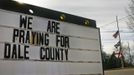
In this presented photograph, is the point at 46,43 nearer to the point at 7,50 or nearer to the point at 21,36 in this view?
the point at 21,36

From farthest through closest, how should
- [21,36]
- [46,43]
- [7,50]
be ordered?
[46,43] < [21,36] < [7,50]

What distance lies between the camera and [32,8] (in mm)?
6535

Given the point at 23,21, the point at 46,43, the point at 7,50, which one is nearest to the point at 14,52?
the point at 7,50

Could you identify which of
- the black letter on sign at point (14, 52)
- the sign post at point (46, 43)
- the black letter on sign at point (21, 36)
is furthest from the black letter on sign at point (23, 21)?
the black letter on sign at point (14, 52)

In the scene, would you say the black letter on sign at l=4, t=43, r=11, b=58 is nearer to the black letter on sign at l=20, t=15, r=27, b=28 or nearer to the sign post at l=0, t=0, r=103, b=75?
the sign post at l=0, t=0, r=103, b=75

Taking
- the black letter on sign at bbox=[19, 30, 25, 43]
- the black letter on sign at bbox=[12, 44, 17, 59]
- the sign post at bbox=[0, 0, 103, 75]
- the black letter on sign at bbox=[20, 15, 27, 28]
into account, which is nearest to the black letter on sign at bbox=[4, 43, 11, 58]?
the sign post at bbox=[0, 0, 103, 75]

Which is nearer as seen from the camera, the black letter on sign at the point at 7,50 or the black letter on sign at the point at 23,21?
the black letter on sign at the point at 7,50

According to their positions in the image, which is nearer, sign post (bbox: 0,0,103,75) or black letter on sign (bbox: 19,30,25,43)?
sign post (bbox: 0,0,103,75)

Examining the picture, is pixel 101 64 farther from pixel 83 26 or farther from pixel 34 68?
pixel 34 68

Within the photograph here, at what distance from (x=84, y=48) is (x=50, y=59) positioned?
125 cm

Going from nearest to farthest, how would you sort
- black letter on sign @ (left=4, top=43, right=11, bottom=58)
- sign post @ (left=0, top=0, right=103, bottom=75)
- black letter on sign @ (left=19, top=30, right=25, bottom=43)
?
black letter on sign @ (left=4, top=43, right=11, bottom=58)
sign post @ (left=0, top=0, right=103, bottom=75)
black letter on sign @ (left=19, top=30, right=25, bottom=43)

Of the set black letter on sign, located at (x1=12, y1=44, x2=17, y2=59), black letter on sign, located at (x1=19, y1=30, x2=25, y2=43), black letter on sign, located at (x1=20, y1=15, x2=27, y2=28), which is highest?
black letter on sign, located at (x1=20, y1=15, x2=27, y2=28)

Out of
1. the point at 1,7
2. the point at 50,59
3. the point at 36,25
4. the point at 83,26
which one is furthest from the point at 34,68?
the point at 83,26

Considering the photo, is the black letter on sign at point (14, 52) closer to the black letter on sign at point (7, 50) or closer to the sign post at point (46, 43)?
the sign post at point (46, 43)
